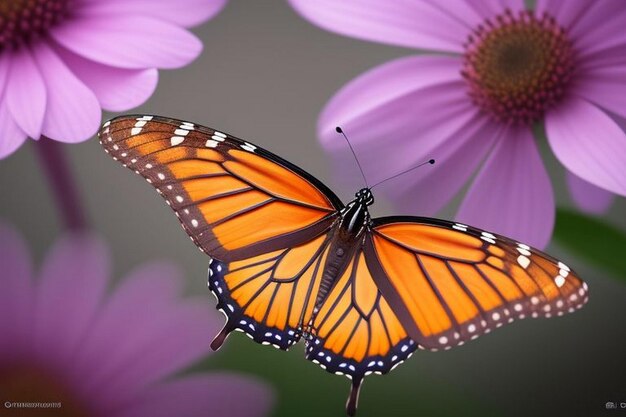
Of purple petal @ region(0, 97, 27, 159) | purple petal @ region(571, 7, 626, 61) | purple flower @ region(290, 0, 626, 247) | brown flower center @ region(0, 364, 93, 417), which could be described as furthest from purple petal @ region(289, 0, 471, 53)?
brown flower center @ region(0, 364, 93, 417)

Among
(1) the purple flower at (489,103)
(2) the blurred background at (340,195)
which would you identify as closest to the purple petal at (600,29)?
(1) the purple flower at (489,103)

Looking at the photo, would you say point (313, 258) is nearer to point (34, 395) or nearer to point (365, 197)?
point (365, 197)

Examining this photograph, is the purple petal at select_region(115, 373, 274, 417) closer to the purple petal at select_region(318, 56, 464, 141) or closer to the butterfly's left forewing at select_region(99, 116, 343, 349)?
the butterfly's left forewing at select_region(99, 116, 343, 349)

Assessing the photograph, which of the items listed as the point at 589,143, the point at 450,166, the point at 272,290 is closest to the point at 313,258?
the point at 272,290

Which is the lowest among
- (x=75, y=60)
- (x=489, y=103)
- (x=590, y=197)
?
(x=590, y=197)

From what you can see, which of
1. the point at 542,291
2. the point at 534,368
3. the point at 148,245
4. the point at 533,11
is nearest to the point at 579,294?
the point at 542,291

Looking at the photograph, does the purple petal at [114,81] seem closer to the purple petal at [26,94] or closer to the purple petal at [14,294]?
the purple petal at [26,94]
